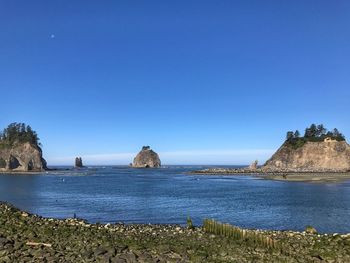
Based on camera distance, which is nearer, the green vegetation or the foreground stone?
the foreground stone

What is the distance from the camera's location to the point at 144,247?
22.8 m

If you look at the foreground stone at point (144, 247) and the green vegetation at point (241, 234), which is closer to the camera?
the foreground stone at point (144, 247)

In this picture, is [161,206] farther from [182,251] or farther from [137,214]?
[182,251]

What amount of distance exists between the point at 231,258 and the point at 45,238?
33.9 feet

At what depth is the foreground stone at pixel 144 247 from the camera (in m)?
20.8

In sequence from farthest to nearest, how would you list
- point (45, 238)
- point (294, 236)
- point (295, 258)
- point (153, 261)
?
point (294, 236)
point (45, 238)
point (295, 258)
point (153, 261)

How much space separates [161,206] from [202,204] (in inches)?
250

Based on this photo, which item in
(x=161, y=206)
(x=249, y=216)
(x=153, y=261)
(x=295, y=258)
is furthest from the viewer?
(x=161, y=206)

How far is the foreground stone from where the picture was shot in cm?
2077

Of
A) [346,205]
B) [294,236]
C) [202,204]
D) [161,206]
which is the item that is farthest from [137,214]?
[346,205]

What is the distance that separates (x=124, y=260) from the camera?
2017cm

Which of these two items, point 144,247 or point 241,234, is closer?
point 144,247

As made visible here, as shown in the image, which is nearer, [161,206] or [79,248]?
[79,248]

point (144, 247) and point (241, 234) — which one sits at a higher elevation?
A: point (241, 234)
